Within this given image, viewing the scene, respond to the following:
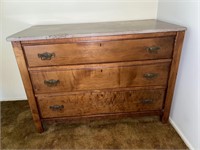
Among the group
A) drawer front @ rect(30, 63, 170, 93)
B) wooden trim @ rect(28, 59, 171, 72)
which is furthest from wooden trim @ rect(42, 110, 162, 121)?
wooden trim @ rect(28, 59, 171, 72)

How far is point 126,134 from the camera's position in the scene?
56.7 inches

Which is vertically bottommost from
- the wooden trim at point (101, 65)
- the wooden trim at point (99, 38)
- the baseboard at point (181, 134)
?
the baseboard at point (181, 134)

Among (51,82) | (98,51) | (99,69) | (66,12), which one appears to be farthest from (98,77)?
(66,12)

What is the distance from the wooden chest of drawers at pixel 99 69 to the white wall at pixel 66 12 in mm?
407

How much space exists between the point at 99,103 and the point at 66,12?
984 millimetres

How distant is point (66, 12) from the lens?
5.35 feet

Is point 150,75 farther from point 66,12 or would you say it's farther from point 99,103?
point 66,12

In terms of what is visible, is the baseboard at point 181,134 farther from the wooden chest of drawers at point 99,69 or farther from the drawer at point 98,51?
the drawer at point 98,51

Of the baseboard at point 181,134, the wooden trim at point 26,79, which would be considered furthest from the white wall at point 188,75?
the wooden trim at point 26,79

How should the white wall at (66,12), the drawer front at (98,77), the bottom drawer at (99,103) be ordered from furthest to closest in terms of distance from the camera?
the white wall at (66,12) → the bottom drawer at (99,103) → the drawer front at (98,77)

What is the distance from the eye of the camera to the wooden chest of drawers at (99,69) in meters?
1.16

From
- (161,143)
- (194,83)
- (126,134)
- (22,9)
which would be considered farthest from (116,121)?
(22,9)

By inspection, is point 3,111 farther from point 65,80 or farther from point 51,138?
point 65,80

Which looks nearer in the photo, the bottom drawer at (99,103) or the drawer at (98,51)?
the drawer at (98,51)
